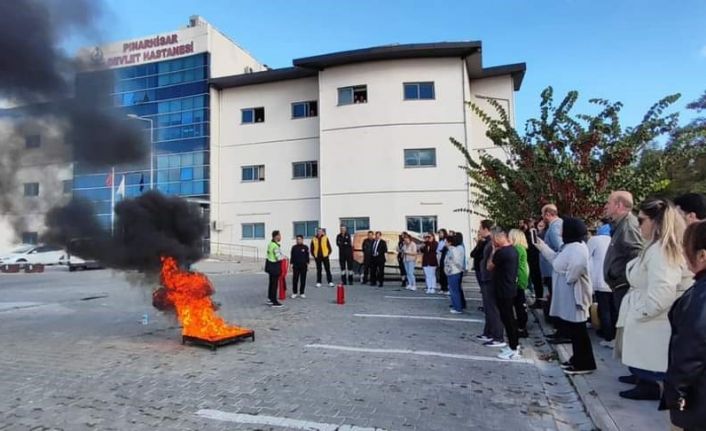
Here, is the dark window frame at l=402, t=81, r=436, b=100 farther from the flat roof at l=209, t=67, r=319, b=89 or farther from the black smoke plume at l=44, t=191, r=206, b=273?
the black smoke plume at l=44, t=191, r=206, b=273

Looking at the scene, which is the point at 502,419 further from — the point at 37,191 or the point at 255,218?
the point at 255,218

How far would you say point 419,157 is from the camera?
2611 cm

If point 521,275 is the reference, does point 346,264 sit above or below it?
below

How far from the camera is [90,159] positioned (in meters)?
7.49

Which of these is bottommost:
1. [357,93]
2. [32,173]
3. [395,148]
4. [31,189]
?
[31,189]

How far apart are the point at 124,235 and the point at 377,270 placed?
9.30m

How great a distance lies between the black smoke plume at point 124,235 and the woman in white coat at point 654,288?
6.26 metres

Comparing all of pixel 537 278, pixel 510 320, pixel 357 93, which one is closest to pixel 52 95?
pixel 510 320

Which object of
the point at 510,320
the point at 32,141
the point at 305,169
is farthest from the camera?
the point at 305,169

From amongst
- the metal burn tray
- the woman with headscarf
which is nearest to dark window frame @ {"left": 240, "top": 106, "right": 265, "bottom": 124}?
the metal burn tray

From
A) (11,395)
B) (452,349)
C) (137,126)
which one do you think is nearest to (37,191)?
(137,126)

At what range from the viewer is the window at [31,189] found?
7312mm

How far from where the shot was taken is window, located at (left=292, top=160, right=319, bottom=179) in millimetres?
28516

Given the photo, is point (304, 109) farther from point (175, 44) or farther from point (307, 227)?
point (175, 44)
